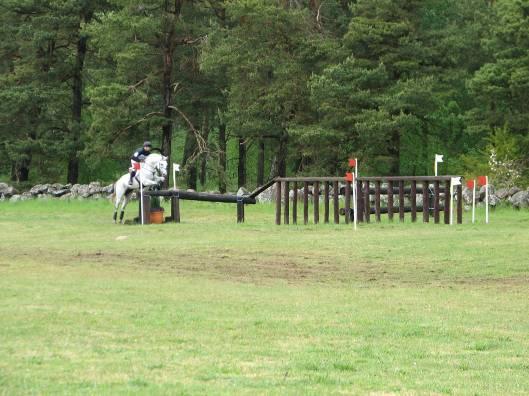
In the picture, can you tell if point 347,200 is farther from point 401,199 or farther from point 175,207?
point 175,207

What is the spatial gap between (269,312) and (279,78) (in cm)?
3485

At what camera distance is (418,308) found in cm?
1441

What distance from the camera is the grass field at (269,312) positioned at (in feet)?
29.1

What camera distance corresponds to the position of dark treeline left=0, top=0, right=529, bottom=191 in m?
45.4

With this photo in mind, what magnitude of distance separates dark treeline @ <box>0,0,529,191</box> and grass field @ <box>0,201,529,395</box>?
1829 centimetres

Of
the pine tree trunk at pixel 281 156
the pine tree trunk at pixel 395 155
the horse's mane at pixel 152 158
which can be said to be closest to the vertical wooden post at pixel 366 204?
the horse's mane at pixel 152 158

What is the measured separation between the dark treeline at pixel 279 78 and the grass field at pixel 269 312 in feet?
60.0

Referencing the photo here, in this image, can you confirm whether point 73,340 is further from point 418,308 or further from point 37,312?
point 418,308

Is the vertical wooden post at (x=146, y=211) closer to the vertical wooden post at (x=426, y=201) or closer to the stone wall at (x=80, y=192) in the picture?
the vertical wooden post at (x=426, y=201)

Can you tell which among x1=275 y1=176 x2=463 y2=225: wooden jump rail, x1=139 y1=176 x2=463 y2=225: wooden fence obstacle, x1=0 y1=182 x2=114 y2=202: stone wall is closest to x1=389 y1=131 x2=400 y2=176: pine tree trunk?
x1=0 y1=182 x2=114 y2=202: stone wall

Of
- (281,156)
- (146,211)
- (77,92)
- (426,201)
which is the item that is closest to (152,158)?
(146,211)

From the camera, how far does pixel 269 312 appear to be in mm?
13578

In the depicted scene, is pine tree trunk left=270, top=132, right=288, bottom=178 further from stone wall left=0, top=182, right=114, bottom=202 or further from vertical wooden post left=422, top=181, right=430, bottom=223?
vertical wooden post left=422, top=181, right=430, bottom=223

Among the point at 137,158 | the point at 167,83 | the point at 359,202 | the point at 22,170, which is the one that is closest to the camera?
the point at 359,202
